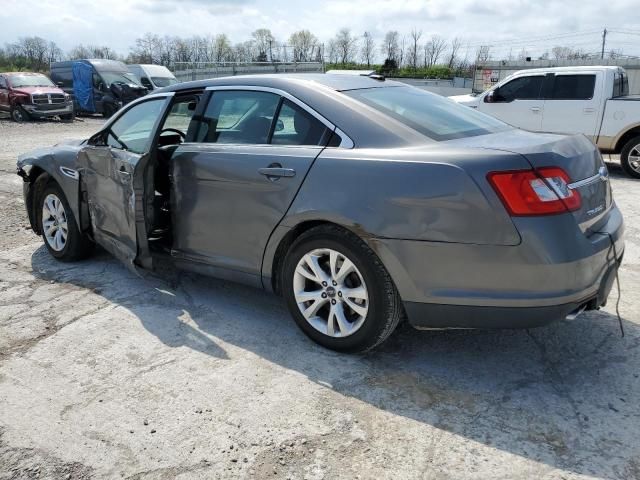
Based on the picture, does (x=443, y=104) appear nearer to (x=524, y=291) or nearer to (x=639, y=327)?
(x=524, y=291)

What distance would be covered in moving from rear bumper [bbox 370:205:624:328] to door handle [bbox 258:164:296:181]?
71 centimetres

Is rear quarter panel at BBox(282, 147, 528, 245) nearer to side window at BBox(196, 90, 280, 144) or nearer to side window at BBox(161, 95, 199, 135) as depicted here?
side window at BBox(196, 90, 280, 144)

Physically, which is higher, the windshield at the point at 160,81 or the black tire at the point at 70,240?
the windshield at the point at 160,81

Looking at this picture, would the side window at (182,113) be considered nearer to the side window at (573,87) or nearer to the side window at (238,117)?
the side window at (238,117)

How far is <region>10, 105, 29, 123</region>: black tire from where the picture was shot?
21.4m

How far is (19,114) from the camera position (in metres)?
21.6

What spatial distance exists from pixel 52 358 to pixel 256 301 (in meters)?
1.43

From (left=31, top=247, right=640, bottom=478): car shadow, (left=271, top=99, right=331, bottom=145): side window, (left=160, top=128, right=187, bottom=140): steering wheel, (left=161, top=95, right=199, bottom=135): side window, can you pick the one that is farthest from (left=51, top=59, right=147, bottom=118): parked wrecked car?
(left=271, top=99, right=331, bottom=145): side window

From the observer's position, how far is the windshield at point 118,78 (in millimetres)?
23031

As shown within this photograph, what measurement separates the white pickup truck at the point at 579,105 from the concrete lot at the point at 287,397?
6538 millimetres

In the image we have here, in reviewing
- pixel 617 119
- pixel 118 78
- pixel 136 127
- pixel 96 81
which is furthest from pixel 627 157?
pixel 96 81

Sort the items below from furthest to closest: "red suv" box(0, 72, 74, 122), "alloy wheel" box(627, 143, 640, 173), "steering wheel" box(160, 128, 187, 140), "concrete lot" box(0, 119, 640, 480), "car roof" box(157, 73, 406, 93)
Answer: "red suv" box(0, 72, 74, 122), "alloy wheel" box(627, 143, 640, 173), "steering wheel" box(160, 128, 187, 140), "car roof" box(157, 73, 406, 93), "concrete lot" box(0, 119, 640, 480)

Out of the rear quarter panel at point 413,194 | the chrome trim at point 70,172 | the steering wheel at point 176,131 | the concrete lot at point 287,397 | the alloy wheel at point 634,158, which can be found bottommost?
the concrete lot at point 287,397

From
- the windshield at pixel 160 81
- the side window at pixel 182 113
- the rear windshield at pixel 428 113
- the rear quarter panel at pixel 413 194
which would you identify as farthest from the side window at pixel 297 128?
the windshield at pixel 160 81
